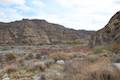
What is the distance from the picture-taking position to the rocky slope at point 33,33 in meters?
126

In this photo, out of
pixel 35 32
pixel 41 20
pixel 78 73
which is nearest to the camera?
pixel 78 73

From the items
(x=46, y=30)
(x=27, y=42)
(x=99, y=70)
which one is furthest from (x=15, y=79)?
(x=46, y=30)

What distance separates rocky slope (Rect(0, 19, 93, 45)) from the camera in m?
126

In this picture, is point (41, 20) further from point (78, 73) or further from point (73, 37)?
point (78, 73)

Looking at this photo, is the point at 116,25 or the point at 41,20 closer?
the point at 116,25

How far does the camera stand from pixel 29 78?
951 cm

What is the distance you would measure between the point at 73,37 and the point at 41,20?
21.3 m

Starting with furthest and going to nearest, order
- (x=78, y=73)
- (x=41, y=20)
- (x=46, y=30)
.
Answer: (x=41, y=20) → (x=46, y=30) → (x=78, y=73)

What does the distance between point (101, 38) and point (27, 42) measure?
106 meters

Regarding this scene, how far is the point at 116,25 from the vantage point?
2012 cm

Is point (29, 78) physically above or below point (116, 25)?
below

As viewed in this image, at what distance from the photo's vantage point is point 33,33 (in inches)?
5281

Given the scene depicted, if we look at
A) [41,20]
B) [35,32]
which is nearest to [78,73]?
[35,32]

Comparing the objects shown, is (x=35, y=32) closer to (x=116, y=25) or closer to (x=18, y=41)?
(x=18, y=41)
